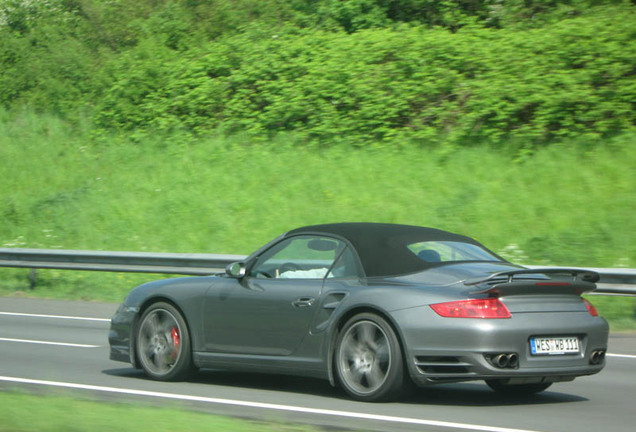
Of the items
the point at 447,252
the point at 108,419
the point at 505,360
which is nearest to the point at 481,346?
the point at 505,360

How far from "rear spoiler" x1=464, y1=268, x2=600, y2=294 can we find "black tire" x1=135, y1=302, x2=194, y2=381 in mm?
2631

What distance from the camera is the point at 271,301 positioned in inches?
297

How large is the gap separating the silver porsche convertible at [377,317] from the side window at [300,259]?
0.01 metres

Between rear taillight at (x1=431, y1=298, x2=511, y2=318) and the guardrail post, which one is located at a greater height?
rear taillight at (x1=431, y1=298, x2=511, y2=318)

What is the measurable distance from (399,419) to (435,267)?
1.22 meters

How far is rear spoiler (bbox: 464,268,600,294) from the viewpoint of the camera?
6539 mm

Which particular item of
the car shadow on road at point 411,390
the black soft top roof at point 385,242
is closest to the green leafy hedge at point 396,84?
the car shadow on road at point 411,390

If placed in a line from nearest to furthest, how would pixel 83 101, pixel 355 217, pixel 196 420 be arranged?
pixel 196 420
pixel 355 217
pixel 83 101

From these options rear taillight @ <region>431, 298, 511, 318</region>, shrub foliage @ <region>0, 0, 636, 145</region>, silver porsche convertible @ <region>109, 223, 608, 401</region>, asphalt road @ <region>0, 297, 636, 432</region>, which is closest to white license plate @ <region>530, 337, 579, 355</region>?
silver porsche convertible @ <region>109, 223, 608, 401</region>

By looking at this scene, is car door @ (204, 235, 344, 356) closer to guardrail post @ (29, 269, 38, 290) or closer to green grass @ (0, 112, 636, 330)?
green grass @ (0, 112, 636, 330)

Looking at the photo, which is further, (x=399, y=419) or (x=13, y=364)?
(x=13, y=364)

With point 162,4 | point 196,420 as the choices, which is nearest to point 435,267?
point 196,420

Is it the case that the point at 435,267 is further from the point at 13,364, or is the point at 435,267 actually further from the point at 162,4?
the point at 162,4

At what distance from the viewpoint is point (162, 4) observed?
29.7m
